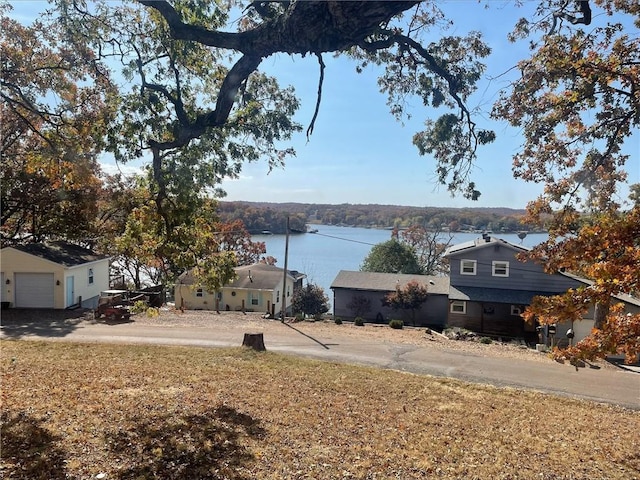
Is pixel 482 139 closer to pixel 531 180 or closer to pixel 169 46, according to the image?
pixel 531 180

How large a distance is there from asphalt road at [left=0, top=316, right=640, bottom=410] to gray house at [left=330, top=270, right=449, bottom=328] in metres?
12.3

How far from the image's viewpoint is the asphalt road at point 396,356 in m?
12.5

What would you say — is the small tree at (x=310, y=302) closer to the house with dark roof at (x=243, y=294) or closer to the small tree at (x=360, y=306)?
the house with dark roof at (x=243, y=294)

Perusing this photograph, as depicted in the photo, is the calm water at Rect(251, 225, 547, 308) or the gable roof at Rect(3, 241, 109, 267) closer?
the gable roof at Rect(3, 241, 109, 267)

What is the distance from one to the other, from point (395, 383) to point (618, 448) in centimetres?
448

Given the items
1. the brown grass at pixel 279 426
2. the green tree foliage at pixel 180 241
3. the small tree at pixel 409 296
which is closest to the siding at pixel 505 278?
the small tree at pixel 409 296

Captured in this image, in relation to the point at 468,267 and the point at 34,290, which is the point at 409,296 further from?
the point at 34,290

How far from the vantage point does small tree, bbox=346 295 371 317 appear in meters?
31.3

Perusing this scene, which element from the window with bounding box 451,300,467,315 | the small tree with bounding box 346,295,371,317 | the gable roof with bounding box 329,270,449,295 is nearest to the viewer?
the window with bounding box 451,300,467,315

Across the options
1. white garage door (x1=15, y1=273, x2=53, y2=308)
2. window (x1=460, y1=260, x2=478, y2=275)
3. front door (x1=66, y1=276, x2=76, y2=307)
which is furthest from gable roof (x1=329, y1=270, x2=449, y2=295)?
white garage door (x1=15, y1=273, x2=53, y2=308)

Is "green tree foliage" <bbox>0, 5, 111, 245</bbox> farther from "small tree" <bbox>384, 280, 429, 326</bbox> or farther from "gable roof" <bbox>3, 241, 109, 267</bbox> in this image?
"small tree" <bbox>384, 280, 429, 326</bbox>

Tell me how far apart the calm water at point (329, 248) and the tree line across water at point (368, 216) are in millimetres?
1162

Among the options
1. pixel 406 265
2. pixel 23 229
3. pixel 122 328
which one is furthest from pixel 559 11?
pixel 406 265

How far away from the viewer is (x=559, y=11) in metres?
7.09
